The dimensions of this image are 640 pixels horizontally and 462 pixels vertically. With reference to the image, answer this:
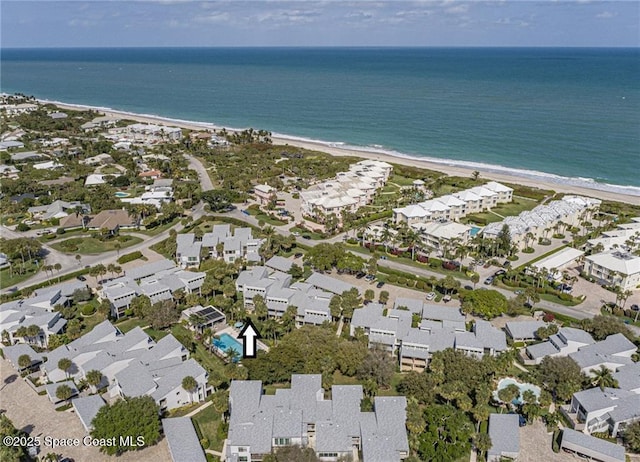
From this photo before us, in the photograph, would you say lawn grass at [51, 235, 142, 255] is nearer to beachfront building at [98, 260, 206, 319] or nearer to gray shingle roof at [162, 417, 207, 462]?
beachfront building at [98, 260, 206, 319]

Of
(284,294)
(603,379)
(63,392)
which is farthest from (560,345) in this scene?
(63,392)

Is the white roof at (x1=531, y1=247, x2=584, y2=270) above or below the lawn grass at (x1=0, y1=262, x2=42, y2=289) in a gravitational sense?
above

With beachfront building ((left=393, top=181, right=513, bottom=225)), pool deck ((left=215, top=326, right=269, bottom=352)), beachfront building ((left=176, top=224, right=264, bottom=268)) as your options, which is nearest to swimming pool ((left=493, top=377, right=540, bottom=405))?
pool deck ((left=215, top=326, right=269, bottom=352))

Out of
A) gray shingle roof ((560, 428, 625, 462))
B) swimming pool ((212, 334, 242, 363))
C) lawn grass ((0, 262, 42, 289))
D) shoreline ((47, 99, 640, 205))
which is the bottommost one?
swimming pool ((212, 334, 242, 363))

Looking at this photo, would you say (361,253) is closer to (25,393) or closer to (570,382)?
(570,382)

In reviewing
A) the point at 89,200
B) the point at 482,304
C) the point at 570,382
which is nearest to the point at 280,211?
the point at 89,200

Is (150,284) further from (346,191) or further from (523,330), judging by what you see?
(346,191)

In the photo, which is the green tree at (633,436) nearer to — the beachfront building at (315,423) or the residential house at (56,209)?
the beachfront building at (315,423)
